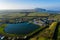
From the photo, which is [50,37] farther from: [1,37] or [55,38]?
[1,37]

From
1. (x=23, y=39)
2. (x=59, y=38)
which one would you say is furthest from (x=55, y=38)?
(x=23, y=39)

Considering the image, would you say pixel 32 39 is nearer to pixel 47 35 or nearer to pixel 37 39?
pixel 37 39

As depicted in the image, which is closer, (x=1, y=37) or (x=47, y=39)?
(x=47, y=39)

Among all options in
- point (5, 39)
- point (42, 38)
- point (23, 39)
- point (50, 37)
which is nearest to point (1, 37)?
point (5, 39)

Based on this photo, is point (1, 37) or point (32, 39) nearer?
point (32, 39)

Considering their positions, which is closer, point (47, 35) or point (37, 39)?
point (37, 39)

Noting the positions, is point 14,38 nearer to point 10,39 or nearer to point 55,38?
point 10,39

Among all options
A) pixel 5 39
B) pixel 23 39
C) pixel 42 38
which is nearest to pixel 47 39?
pixel 42 38
